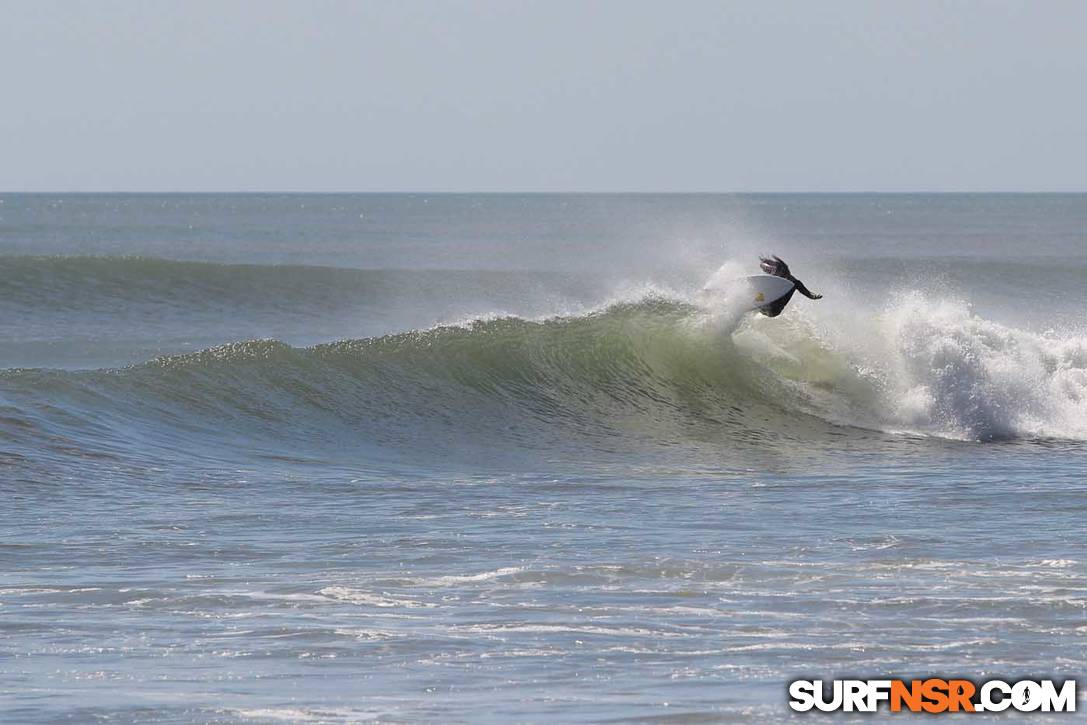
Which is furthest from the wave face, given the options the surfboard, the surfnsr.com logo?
the surfnsr.com logo

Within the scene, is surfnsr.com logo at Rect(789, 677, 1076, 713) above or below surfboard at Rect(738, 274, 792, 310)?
below

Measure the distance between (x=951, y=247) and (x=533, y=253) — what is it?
76.3ft

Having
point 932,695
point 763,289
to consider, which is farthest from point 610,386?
point 932,695

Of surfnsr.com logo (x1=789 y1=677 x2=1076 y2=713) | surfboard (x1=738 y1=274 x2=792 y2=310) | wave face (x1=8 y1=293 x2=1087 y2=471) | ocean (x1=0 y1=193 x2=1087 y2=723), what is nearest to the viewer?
surfnsr.com logo (x1=789 y1=677 x2=1076 y2=713)

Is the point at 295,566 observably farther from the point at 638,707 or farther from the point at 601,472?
the point at 601,472

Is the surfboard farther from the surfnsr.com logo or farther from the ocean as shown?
the surfnsr.com logo

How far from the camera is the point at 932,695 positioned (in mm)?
6453

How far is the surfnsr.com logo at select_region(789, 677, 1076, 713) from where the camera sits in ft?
20.6

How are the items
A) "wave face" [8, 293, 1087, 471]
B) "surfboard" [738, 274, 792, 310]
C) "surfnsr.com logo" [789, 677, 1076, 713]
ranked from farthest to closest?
"surfboard" [738, 274, 792, 310], "wave face" [8, 293, 1087, 471], "surfnsr.com logo" [789, 677, 1076, 713]

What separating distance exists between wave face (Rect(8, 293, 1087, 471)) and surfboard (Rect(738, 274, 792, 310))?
65cm

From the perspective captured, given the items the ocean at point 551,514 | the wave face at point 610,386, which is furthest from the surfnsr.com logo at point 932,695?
the wave face at point 610,386

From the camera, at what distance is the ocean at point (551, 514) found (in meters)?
6.83

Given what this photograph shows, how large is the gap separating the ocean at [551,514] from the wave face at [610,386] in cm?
5

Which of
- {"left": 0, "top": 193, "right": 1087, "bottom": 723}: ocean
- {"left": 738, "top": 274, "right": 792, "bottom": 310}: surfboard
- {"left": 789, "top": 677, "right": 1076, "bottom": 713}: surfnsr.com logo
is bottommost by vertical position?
{"left": 789, "top": 677, "right": 1076, "bottom": 713}: surfnsr.com logo
